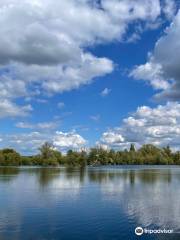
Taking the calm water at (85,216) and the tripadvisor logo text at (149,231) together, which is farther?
the tripadvisor logo text at (149,231)

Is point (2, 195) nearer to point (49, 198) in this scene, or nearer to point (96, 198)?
point (49, 198)

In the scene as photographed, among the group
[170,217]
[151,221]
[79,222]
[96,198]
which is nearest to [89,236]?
[79,222]

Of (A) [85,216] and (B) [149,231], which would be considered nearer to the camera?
(B) [149,231]

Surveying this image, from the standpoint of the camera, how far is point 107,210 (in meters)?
45.7

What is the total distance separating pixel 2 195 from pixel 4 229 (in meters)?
27.3

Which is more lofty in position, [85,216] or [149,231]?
[85,216]

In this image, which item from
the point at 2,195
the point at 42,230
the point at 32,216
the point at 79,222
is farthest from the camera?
the point at 2,195

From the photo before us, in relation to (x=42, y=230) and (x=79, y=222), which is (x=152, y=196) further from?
(x=42, y=230)

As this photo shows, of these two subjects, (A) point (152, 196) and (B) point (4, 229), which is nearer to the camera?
(B) point (4, 229)

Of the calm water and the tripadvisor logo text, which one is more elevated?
the calm water

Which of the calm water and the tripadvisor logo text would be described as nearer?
the calm water

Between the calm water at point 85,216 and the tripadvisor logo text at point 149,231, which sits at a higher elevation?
the calm water at point 85,216

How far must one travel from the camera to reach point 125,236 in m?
33.4

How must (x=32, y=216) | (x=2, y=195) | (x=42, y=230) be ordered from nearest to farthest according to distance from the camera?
1. (x=42, y=230)
2. (x=32, y=216)
3. (x=2, y=195)
